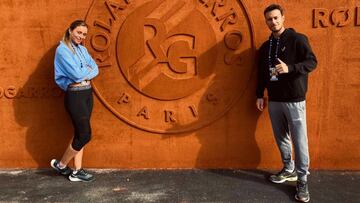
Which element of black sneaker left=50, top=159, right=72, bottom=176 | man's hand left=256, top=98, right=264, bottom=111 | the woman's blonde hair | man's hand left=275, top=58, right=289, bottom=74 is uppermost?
the woman's blonde hair

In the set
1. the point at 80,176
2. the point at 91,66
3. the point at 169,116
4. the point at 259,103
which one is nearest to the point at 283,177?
the point at 259,103

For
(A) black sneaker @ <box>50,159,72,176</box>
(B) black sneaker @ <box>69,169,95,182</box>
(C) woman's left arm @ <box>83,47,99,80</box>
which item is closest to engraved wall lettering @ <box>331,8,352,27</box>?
(C) woman's left arm @ <box>83,47,99,80</box>

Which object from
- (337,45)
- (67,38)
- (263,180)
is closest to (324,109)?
(337,45)

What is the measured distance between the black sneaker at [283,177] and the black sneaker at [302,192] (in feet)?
1.05

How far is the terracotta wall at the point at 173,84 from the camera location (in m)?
4.22

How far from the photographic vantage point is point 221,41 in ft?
14.0

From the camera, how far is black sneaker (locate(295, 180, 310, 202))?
12.3ft

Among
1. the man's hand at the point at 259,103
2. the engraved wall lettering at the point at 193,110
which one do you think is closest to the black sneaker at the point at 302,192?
the man's hand at the point at 259,103

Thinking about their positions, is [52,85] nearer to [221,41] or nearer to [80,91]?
[80,91]

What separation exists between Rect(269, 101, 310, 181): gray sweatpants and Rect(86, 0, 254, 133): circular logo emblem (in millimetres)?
538

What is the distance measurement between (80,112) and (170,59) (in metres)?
1.12

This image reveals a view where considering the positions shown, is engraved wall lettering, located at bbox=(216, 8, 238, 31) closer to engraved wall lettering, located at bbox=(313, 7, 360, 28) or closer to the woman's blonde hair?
engraved wall lettering, located at bbox=(313, 7, 360, 28)

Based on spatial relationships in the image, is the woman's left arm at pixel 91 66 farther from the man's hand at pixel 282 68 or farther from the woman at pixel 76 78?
the man's hand at pixel 282 68

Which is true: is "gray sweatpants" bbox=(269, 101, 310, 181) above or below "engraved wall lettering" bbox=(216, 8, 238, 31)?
below
